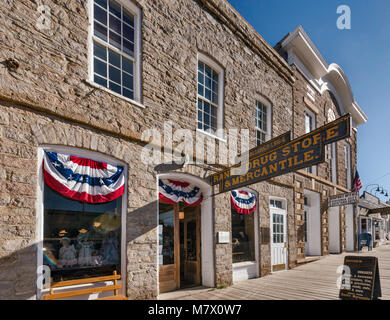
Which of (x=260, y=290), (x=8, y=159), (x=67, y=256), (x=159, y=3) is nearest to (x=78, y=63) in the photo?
(x=8, y=159)

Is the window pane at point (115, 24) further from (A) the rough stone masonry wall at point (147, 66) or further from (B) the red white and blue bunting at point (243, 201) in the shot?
(B) the red white and blue bunting at point (243, 201)

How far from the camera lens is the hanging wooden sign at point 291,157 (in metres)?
4.45

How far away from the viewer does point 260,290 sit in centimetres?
668

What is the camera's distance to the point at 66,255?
463cm

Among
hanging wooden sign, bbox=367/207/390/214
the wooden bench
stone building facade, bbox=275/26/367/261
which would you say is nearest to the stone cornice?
stone building facade, bbox=275/26/367/261

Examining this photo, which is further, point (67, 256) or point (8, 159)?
point (67, 256)

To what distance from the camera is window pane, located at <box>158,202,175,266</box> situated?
646 cm

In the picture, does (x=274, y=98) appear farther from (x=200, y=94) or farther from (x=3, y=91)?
(x=3, y=91)

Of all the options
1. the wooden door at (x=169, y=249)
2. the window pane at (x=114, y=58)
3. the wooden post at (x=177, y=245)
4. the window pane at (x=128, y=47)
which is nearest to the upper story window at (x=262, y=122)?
the wooden post at (x=177, y=245)

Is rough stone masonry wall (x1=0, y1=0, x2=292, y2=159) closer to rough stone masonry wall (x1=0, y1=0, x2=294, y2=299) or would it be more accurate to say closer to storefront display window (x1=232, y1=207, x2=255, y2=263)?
rough stone masonry wall (x1=0, y1=0, x2=294, y2=299)

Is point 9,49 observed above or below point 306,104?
below

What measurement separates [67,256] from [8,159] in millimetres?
1930

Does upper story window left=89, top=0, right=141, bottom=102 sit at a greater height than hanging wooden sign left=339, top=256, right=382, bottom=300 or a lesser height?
greater

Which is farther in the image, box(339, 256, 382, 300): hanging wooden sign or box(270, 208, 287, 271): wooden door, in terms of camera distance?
box(270, 208, 287, 271): wooden door
